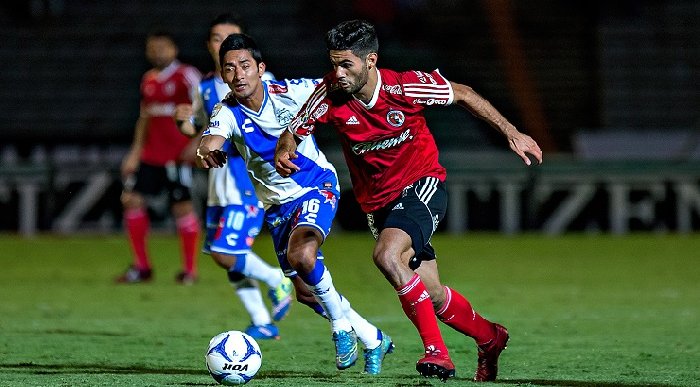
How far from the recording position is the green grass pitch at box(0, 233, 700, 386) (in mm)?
6543

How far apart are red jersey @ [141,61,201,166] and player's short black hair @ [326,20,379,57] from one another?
6.04 m

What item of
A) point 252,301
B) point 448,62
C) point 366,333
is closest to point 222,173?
point 252,301

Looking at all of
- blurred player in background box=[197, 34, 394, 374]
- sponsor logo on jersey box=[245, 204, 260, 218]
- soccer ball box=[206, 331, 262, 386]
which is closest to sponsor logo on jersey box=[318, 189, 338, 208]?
blurred player in background box=[197, 34, 394, 374]

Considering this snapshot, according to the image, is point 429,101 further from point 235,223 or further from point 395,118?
point 235,223

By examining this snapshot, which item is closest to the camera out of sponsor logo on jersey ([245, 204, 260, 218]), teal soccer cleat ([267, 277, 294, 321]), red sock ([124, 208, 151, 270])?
sponsor logo on jersey ([245, 204, 260, 218])

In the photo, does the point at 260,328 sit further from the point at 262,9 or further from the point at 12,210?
the point at 262,9

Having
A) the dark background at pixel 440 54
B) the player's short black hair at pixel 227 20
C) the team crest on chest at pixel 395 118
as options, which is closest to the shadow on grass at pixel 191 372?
the team crest on chest at pixel 395 118

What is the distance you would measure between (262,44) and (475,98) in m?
15.2

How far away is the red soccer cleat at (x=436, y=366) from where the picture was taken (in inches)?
230

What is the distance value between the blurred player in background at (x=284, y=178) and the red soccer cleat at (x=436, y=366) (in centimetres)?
69

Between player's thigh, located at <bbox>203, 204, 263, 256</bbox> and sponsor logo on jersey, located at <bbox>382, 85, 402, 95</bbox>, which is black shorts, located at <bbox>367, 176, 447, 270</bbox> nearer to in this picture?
sponsor logo on jersey, located at <bbox>382, 85, 402, 95</bbox>

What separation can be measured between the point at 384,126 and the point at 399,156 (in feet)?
0.66

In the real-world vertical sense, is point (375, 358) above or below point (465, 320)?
below

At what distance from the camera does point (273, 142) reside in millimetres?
6988
